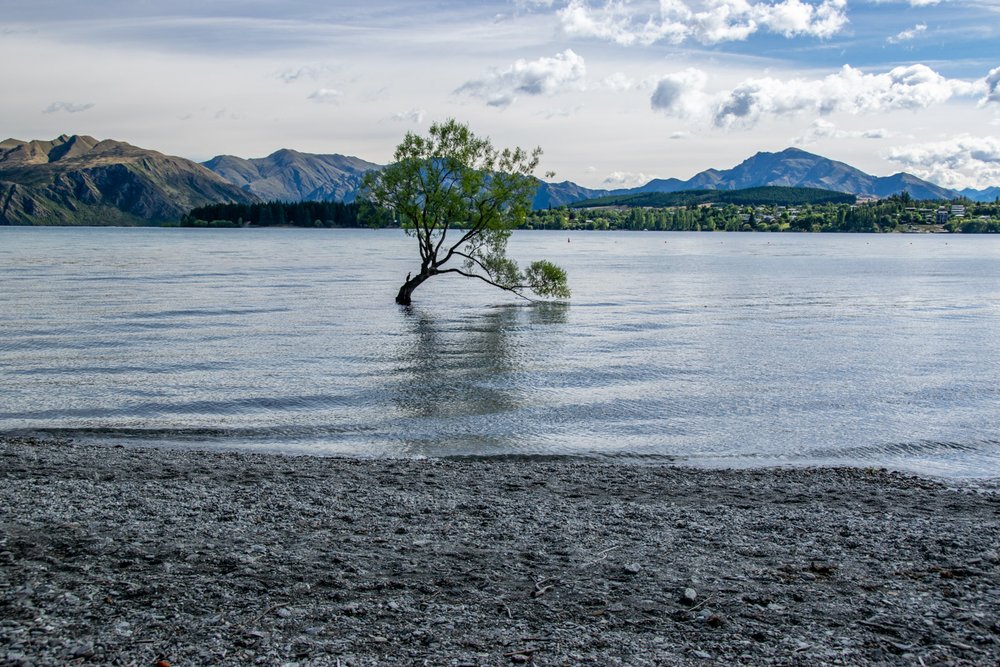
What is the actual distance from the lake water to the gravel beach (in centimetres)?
432

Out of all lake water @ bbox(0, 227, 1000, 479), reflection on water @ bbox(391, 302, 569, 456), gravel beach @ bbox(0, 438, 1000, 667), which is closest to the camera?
gravel beach @ bbox(0, 438, 1000, 667)

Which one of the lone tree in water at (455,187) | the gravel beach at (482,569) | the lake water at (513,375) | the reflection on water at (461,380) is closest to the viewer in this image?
the gravel beach at (482,569)

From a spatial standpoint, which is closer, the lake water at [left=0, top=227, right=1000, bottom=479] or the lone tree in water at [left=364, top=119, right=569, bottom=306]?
the lake water at [left=0, top=227, right=1000, bottom=479]

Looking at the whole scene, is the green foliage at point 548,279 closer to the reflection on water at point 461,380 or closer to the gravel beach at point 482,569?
the reflection on water at point 461,380

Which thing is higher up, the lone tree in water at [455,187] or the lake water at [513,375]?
the lone tree in water at [455,187]

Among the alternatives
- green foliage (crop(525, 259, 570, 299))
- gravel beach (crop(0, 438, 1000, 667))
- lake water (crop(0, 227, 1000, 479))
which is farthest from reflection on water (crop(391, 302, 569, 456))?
green foliage (crop(525, 259, 570, 299))

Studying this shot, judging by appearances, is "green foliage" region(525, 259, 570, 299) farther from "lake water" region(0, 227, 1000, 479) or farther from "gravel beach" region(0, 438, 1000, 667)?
"gravel beach" region(0, 438, 1000, 667)

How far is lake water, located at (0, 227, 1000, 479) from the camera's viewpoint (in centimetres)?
2158

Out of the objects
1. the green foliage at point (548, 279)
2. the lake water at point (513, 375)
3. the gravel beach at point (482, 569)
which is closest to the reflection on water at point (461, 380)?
the lake water at point (513, 375)

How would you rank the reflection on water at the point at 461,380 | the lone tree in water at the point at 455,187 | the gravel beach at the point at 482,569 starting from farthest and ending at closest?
the lone tree in water at the point at 455,187
the reflection on water at the point at 461,380
the gravel beach at the point at 482,569

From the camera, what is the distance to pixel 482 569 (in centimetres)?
1107

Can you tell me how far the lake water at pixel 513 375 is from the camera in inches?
850

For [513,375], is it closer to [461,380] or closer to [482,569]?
[461,380]

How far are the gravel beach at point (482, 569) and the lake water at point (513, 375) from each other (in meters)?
4.32
